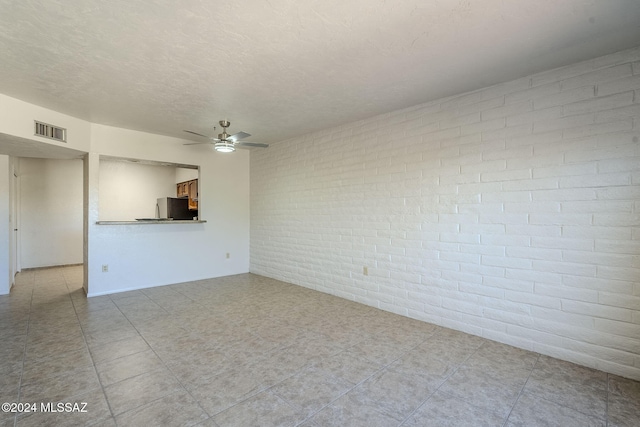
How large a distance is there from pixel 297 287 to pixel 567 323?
3478 millimetres

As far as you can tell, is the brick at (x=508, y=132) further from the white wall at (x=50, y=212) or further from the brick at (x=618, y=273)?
the white wall at (x=50, y=212)

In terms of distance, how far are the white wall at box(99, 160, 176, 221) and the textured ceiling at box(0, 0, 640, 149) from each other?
3.62 metres

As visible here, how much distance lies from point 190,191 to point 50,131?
132 inches

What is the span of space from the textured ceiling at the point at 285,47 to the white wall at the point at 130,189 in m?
3.62

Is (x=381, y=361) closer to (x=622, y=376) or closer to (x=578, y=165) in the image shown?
(x=622, y=376)

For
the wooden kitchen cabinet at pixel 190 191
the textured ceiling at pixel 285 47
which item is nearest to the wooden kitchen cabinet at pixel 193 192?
the wooden kitchen cabinet at pixel 190 191

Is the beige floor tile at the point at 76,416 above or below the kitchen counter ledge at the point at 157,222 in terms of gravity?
below

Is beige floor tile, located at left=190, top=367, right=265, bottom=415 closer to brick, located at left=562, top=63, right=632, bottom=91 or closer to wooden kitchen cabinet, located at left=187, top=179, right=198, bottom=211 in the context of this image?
brick, located at left=562, top=63, right=632, bottom=91

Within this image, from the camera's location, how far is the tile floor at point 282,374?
1.80 metres

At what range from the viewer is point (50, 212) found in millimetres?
6367

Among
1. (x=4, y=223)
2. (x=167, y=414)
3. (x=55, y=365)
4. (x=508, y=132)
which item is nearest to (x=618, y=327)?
(x=508, y=132)

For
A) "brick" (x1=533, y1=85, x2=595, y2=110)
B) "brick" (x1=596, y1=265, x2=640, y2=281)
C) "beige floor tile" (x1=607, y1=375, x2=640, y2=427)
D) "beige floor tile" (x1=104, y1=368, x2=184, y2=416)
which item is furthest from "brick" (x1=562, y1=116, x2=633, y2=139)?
"beige floor tile" (x1=104, y1=368, x2=184, y2=416)

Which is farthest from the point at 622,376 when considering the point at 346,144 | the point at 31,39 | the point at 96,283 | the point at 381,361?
the point at 96,283

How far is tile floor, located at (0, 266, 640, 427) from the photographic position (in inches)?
70.9
